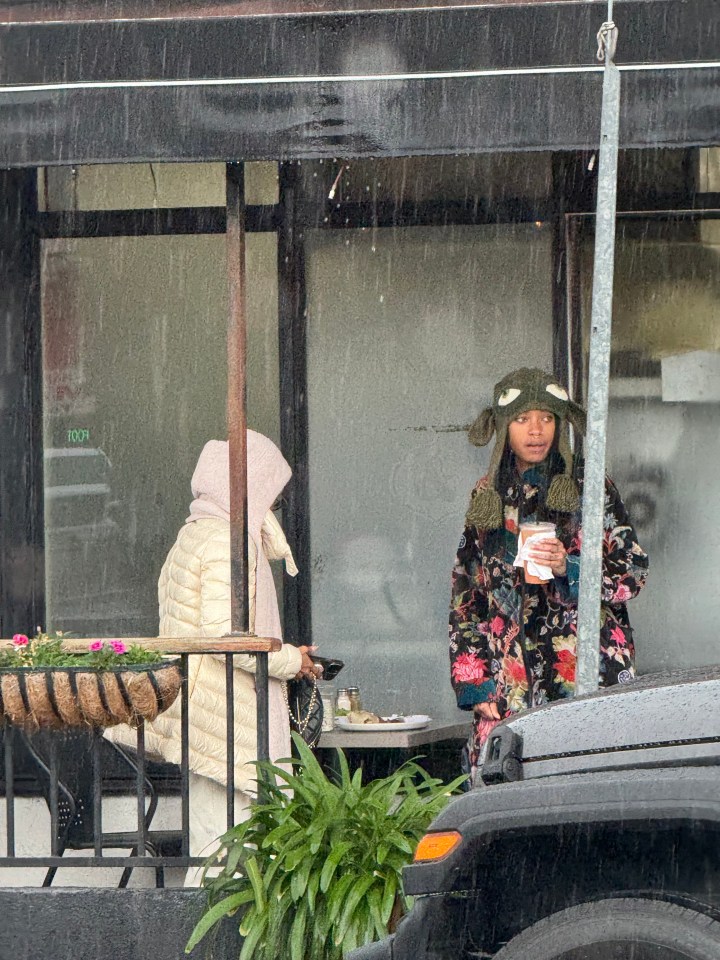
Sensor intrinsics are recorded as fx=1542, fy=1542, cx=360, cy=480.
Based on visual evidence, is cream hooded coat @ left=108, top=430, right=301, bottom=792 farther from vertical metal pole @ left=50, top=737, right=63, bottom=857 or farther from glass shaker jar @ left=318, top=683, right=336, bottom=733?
glass shaker jar @ left=318, top=683, right=336, bottom=733

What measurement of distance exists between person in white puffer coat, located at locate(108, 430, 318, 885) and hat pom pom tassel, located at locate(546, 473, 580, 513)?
1209 mm

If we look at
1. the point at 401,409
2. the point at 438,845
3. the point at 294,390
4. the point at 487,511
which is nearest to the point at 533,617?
the point at 487,511

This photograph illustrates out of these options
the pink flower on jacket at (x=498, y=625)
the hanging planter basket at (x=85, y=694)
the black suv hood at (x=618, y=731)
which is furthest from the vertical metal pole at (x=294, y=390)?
the black suv hood at (x=618, y=731)

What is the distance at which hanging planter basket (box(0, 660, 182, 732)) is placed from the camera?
577 cm

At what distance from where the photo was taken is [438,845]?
13.1ft

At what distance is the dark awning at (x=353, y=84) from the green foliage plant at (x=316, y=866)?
94.6 inches

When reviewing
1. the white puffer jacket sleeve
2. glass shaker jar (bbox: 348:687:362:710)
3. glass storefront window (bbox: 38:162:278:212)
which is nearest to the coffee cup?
the white puffer jacket sleeve

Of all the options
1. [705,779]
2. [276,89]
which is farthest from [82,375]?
[705,779]

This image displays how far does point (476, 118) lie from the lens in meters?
5.88

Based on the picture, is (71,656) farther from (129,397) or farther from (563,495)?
(129,397)

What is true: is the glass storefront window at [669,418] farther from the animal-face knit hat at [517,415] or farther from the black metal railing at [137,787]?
the black metal railing at [137,787]

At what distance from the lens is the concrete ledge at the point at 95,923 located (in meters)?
5.90

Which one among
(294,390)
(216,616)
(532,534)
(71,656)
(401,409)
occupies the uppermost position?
(294,390)

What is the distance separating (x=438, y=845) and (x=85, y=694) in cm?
216
